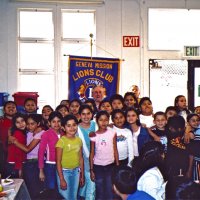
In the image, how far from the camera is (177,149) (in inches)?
141

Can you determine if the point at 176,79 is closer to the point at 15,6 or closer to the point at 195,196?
the point at 15,6

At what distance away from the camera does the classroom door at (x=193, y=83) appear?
6.45 meters

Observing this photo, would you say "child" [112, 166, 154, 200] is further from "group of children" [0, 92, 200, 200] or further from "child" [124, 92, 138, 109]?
"child" [124, 92, 138, 109]

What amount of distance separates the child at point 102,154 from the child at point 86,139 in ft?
0.26

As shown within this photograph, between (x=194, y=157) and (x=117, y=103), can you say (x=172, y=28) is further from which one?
(x=194, y=157)

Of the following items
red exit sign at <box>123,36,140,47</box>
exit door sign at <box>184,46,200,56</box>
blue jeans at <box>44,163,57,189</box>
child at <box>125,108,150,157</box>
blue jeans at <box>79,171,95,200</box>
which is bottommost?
blue jeans at <box>79,171,95,200</box>

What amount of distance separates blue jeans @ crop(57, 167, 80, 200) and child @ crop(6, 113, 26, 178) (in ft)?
1.78

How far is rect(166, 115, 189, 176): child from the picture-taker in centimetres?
356

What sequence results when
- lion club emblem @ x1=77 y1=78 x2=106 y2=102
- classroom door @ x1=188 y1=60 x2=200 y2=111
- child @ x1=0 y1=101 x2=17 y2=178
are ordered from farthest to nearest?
classroom door @ x1=188 y1=60 x2=200 y2=111 < lion club emblem @ x1=77 y1=78 x2=106 y2=102 < child @ x1=0 y1=101 x2=17 y2=178

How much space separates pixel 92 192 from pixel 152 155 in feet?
4.30

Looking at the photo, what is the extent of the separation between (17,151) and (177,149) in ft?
5.60

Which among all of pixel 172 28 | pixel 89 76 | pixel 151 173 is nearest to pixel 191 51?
pixel 172 28

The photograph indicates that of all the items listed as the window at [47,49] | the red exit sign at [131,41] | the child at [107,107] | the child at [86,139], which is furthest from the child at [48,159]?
the red exit sign at [131,41]

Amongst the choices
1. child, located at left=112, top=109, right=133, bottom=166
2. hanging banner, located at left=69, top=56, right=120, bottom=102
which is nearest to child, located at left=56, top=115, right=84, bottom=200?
child, located at left=112, top=109, right=133, bottom=166
